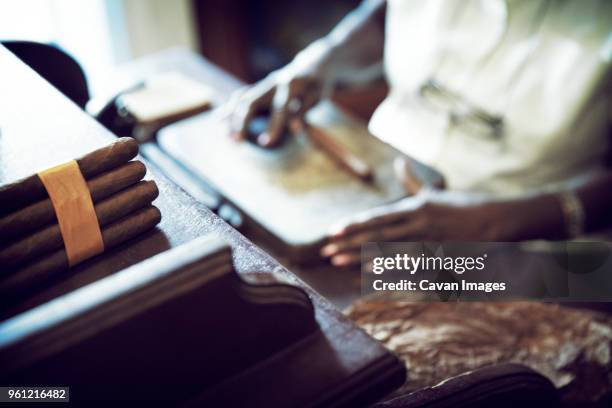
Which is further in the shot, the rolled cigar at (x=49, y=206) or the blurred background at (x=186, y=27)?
the blurred background at (x=186, y=27)

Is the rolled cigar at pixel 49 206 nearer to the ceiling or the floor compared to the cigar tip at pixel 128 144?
nearer to the floor

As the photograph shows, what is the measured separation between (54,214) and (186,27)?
3062 mm

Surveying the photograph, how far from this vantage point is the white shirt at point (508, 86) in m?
1.55

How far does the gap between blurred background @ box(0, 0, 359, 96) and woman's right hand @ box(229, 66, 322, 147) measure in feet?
4.63

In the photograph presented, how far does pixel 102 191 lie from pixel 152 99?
1113 millimetres

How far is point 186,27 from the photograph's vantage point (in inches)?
139

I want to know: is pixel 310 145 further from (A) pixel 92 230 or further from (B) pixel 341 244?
(A) pixel 92 230

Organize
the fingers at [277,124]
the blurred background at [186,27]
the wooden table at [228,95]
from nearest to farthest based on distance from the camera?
the wooden table at [228,95]
the fingers at [277,124]
the blurred background at [186,27]

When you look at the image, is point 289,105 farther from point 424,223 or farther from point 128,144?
point 128,144

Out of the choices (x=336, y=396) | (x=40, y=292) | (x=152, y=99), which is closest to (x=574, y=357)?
(x=336, y=396)

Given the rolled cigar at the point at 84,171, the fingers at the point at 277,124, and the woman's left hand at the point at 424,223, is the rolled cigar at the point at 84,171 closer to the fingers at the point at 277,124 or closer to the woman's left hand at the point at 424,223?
the woman's left hand at the point at 424,223

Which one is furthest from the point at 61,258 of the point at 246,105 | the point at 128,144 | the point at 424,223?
the point at 246,105

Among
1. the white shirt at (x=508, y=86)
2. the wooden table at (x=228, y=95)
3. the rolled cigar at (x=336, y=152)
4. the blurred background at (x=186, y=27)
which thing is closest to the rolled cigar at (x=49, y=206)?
the wooden table at (x=228, y=95)

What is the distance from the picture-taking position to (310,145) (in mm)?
1658
